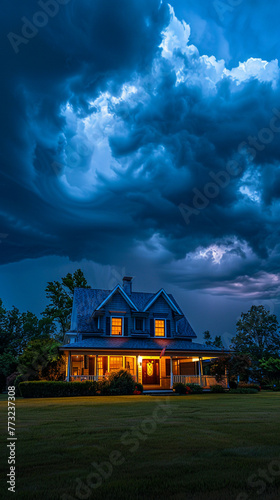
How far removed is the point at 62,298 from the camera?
50.0 metres

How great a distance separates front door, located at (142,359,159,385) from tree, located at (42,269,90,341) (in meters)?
19.6

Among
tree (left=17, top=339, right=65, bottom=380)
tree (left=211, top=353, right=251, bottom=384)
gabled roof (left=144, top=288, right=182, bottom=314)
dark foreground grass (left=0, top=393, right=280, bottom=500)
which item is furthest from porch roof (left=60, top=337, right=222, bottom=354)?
dark foreground grass (left=0, top=393, right=280, bottom=500)

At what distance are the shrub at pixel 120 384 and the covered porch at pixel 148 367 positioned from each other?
331 cm

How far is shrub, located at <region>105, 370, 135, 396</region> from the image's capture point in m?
24.2

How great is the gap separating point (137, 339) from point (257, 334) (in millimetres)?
26039

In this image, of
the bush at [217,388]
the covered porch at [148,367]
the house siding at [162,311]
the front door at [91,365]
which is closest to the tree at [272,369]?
the covered porch at [148,367]

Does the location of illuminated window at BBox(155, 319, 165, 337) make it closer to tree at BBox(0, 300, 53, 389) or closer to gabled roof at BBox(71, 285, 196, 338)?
gabled roof at BBox(71, 285, 196, 338)

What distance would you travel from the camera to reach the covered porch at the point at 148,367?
29109 mm

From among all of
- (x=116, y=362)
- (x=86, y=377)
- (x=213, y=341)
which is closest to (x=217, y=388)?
(x=116, y=362)

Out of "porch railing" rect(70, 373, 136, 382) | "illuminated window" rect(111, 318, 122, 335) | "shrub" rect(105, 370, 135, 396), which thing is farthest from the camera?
"illuminated window" rect(111, 318, 122, 335)

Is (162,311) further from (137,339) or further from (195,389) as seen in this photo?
(195,389)

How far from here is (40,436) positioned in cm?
830

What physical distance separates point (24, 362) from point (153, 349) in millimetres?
9184

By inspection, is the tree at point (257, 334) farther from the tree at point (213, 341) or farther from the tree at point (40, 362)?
the tree at point (40, 362)
